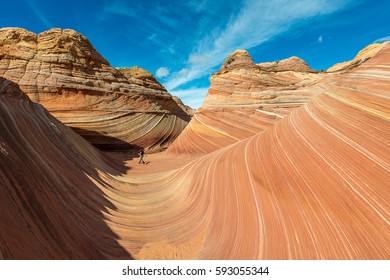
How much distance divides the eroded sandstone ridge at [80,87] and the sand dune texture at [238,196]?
9.13 meters

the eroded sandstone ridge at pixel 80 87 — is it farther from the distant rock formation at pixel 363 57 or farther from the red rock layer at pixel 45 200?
the distant rock formation at pixel 363 57

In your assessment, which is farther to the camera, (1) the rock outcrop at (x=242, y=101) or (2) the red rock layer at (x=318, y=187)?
(1) the rock outcrop at (x=242, y=101)

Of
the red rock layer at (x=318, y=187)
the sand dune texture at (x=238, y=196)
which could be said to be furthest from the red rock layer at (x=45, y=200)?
the red rock layer at (x=318, y=187)

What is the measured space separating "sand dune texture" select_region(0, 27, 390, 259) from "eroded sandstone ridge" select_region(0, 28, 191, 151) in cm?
913

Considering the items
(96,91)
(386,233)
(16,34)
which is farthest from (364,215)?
(16,34)

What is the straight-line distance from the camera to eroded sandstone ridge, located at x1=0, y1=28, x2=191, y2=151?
14742mm

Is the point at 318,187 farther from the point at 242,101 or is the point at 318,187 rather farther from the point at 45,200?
the point at 242,101

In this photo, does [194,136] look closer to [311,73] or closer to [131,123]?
[131,123]

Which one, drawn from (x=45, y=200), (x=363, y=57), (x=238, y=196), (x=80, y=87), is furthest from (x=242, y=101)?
(x=363, y=57)

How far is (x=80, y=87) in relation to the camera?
1576cm

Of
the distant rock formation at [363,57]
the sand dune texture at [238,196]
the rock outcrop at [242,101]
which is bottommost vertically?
the sand dune texture at [238,196]

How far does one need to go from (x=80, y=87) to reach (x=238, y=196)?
621 inches

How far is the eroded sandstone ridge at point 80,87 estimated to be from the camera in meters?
14.7

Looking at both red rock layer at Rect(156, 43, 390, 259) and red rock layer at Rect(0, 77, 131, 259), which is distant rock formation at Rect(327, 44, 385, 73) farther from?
red rock layer at Rect(0, 77, 131, 259)
